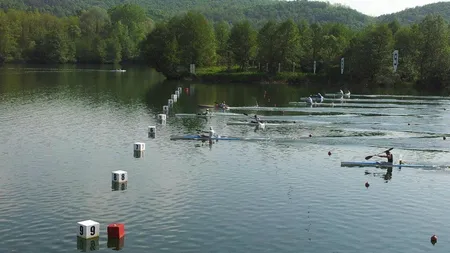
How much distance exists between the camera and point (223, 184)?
38.2 metres

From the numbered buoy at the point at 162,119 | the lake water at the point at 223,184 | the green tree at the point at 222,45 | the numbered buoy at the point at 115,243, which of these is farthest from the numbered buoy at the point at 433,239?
the green tree at the point at 222,45

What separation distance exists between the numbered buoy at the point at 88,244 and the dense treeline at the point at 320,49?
332 feet

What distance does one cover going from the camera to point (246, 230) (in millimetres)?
29281

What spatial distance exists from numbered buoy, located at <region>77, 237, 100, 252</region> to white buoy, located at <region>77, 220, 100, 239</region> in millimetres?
178

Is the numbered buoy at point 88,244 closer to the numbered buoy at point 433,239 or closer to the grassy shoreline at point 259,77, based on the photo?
the numbered buoy at point 433,239

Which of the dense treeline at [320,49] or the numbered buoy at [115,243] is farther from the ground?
the dense treeline at [320,49]

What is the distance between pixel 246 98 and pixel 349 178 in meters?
53.9

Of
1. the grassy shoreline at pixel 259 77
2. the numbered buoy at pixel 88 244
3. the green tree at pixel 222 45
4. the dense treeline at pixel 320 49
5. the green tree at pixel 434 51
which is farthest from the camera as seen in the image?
the green tree at pixel 222 45

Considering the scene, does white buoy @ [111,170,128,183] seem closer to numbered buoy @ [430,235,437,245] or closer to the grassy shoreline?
numbered buoy @ [430,235,437,245]

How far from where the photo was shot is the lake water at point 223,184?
2833cm

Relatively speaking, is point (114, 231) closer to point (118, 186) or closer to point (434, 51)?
point (118, 186)

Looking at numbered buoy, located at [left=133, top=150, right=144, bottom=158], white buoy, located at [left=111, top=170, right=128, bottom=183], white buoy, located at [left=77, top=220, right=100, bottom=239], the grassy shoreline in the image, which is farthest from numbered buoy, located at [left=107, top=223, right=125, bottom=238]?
the grassy shoreline

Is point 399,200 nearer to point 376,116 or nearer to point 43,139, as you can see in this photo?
point 43,139

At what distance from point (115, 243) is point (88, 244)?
4.16ft
